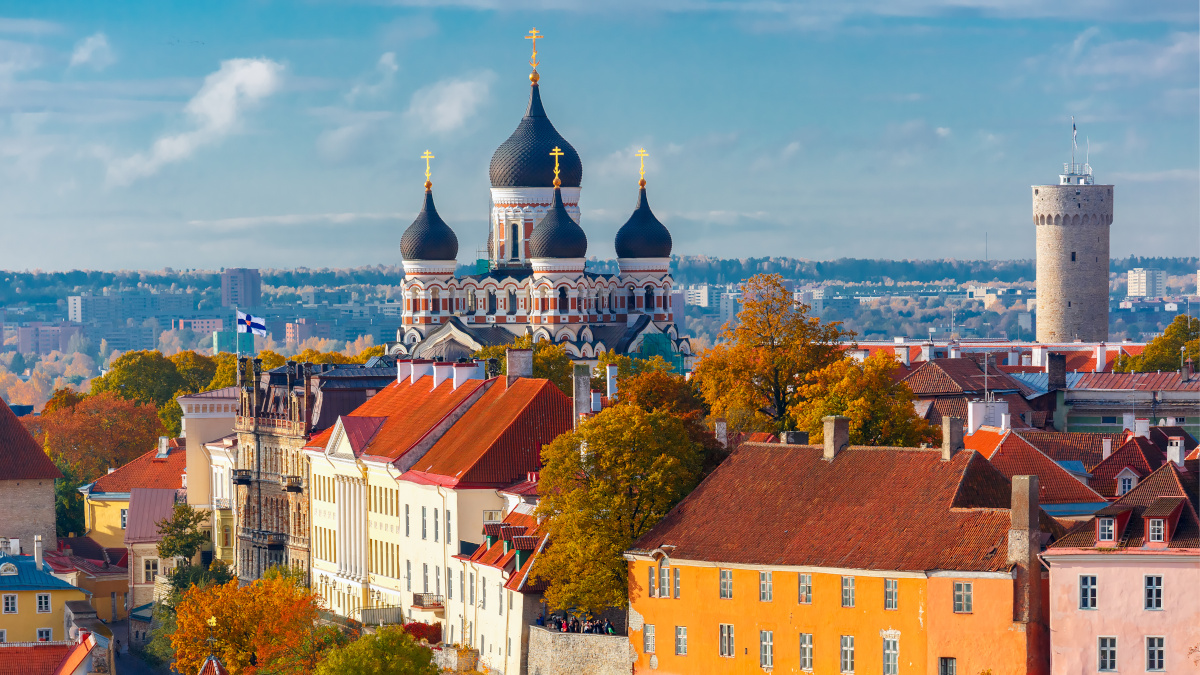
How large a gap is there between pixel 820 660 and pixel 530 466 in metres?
18.2

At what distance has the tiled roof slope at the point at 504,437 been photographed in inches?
3135

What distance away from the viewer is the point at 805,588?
6419 cm

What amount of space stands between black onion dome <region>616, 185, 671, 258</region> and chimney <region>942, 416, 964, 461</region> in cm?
9740

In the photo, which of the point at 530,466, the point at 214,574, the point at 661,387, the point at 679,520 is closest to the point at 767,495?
the point at 679,520

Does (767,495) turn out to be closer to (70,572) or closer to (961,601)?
(961,601)

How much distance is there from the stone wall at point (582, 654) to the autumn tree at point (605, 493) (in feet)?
2.90

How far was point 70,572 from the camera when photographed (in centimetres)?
10806

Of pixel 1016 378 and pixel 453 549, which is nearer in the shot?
pixel 453 549

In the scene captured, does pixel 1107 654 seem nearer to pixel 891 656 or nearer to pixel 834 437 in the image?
pixel 891 656

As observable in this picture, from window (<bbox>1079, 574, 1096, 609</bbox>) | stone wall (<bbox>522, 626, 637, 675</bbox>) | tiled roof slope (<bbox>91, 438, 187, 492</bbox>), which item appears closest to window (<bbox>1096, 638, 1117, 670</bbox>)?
window (<bbox>1079, 574, 1096, 609</bbox>)

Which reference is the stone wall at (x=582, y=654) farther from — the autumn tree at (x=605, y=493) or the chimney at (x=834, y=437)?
the chimney at (x=834, y=437)

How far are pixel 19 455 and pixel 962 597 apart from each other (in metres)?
74.6

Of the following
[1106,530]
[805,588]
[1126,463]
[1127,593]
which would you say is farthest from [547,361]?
[1127,593]

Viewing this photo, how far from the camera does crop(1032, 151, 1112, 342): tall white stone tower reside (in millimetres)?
174750
